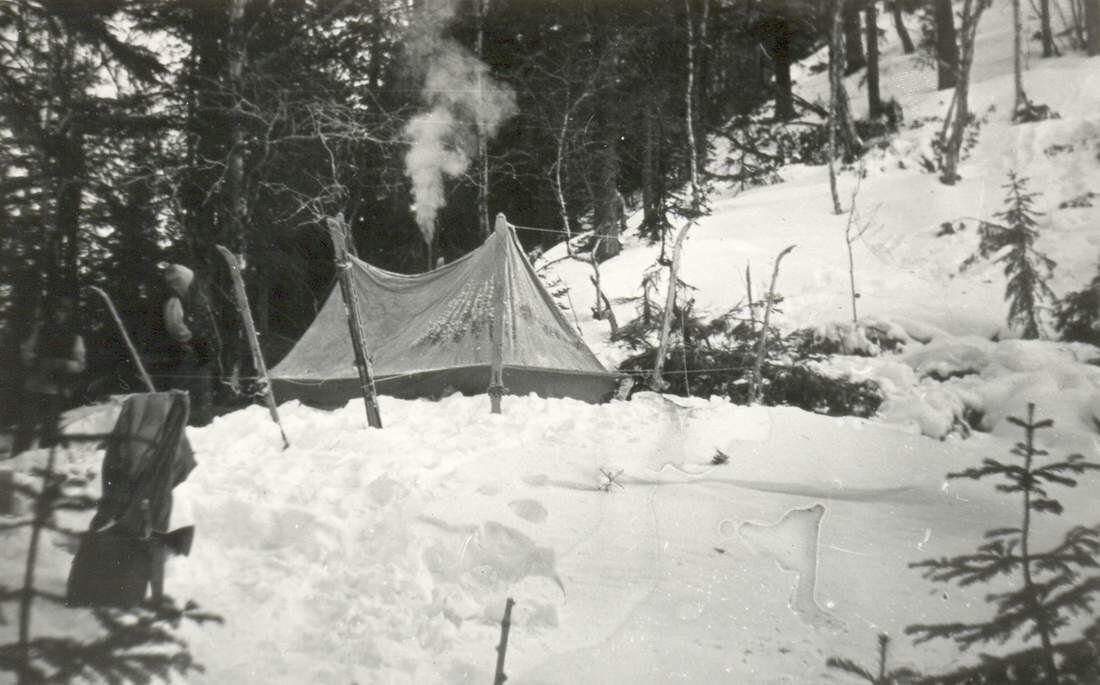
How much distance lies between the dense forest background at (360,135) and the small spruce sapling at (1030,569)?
3.93 meters

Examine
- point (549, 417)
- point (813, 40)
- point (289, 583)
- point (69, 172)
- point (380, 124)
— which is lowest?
point (289, 583)

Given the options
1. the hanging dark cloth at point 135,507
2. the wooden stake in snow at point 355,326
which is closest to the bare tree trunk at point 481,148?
the wooden stake in snow at point 355,326

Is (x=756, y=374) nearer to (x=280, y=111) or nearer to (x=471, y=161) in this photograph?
(x=471, y=161)

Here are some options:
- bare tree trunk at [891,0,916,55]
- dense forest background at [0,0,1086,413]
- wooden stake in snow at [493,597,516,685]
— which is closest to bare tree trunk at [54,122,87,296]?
dense forest background at [0,0,1086,413]

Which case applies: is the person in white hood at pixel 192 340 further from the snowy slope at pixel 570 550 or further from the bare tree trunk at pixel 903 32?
the bare tree trunk at pixel 903 32

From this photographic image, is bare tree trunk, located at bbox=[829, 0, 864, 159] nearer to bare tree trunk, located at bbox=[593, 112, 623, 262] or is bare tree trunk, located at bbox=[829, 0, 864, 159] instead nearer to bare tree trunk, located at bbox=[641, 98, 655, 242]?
bare tree trunk, located at bbox=[641, 98, 655, 242]

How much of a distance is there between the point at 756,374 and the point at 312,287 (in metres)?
6.46

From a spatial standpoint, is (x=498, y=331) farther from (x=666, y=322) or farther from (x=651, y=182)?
(x=651, y=182)

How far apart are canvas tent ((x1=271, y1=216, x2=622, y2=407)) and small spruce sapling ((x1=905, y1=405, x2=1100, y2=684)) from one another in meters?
3.04

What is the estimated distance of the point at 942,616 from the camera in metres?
2.43

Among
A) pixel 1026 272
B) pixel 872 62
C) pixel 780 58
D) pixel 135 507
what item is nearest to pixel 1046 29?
pixel 872 62

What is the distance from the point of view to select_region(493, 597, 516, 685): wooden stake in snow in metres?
2.16

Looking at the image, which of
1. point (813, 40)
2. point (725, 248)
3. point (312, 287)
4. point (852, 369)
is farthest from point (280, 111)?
point (813, 40)

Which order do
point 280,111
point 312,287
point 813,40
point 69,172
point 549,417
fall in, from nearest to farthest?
1. point 549,417
2. point 69,172
3. point 280,111
4. point 312,287
5. point 813,40
